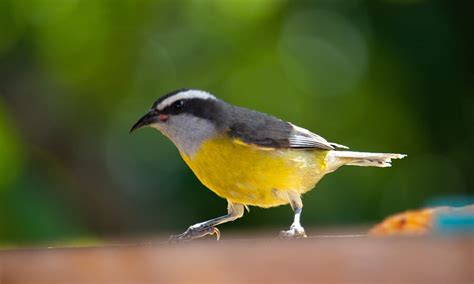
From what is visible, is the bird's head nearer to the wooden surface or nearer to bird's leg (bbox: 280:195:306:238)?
bird's leg (bbox: 280:195:306:238)

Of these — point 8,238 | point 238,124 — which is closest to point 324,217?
point 8,238

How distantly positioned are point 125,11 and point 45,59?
740mm

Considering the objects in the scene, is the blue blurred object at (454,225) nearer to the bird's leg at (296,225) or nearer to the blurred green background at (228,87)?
the bird's leg at (296,225)

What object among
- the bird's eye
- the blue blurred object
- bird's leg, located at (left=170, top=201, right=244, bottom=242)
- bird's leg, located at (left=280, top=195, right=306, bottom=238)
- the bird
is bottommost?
bird's leg, located at (left=170, top=201, right=244, bottom=242)

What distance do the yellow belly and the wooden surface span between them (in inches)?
53.3

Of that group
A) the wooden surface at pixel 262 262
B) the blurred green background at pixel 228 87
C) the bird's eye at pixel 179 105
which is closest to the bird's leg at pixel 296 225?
the bird's eye at pixel 179 105

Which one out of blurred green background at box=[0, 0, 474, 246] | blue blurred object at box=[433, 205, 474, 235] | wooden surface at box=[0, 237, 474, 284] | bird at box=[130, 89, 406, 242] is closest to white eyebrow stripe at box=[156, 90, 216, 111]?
bird at box=[130, 89, 406, 242]

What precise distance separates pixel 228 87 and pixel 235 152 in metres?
3.43

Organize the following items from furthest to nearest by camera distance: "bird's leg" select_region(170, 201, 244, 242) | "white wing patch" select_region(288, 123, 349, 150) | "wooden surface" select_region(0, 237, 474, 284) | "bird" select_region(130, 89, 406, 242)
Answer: "white wing patch" select_region(288, 123, 349, 150) < "bird" select_region(130, 89, 406, 242) < "bird's leg" select_region(170, 201, 244, 242) < "wooden surface" select_region(0, 237, 474, 284)

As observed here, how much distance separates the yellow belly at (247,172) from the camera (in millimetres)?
3072

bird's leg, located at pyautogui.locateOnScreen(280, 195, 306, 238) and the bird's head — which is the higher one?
the bird's head

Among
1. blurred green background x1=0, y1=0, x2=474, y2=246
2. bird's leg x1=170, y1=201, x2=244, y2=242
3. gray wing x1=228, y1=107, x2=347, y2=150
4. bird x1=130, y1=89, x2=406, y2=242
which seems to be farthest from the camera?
blurred green background x1=0, y1=0, x2=474, y2=246

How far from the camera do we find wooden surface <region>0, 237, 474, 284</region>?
148cm

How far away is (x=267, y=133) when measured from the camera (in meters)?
3.35
